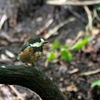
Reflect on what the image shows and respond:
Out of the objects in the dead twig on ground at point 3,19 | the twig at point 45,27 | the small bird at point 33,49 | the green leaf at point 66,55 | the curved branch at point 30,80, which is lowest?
the curved branch at point 30,80

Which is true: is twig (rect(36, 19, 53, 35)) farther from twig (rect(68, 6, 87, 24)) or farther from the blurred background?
twig (rect(68, 6, 87, 24))

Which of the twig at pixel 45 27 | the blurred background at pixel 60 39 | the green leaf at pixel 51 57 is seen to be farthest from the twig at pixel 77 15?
the green leaf at pixel 51 57

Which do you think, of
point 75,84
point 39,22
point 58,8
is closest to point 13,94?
point 75,84

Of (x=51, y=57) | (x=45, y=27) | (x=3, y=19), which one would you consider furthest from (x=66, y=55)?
(x=3, y=19)

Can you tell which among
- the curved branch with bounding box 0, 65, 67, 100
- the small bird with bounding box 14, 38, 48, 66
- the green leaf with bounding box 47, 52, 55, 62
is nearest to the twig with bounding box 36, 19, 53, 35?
the green leaf with bounding box 47, 52, 55, 62

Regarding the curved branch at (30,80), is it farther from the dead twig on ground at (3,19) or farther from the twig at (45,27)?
the dead twig on ground at (3,19)

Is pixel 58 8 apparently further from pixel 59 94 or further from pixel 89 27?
pixel 59 94
